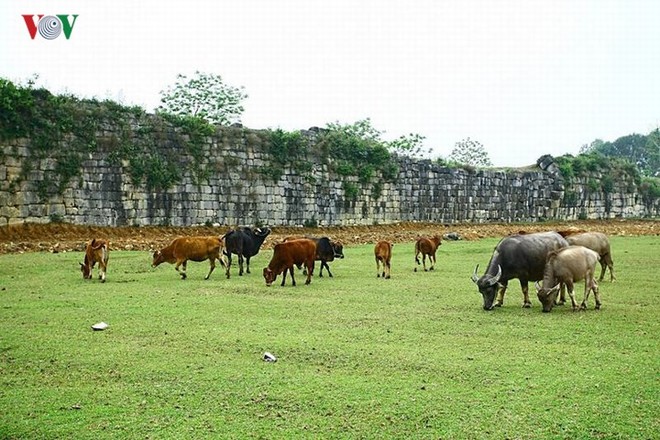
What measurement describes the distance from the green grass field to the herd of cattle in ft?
1.20

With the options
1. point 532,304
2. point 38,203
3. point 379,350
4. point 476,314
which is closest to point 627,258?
point 532,304

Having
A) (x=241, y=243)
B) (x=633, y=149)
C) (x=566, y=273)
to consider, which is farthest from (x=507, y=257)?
(x=633, y=149)

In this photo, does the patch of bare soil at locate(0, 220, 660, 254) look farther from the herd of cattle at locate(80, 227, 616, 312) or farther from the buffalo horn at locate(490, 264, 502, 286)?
the buffalo horn at locate(490, 264, 502, 286)

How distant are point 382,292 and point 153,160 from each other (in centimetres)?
1425

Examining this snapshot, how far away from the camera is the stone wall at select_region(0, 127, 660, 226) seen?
20.8m

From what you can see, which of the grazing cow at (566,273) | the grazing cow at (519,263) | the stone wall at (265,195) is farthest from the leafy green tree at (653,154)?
the grazing cow at (566,273)

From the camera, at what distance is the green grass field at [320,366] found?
519 cm

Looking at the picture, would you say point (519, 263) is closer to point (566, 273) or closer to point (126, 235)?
point (566, 273)

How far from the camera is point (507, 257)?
10438mm

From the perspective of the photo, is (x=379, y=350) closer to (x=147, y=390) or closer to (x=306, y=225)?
(x=147, y=390)

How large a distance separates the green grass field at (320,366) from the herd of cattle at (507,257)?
0.37 metres

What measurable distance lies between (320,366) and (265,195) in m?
20.1

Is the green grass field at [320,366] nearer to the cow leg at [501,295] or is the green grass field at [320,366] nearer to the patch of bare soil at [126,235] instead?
the cow leg at [501,295]

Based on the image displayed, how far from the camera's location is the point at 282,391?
19.2 feet
